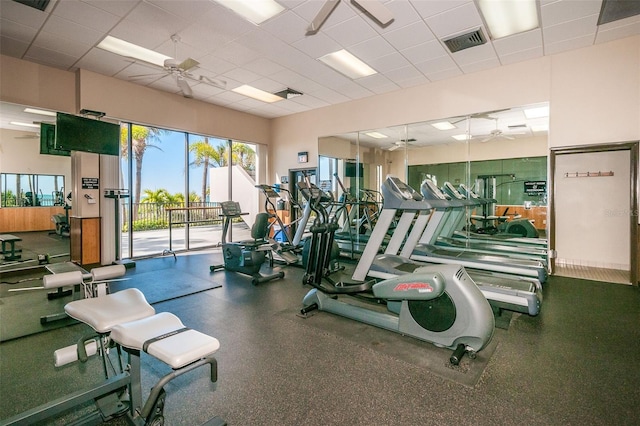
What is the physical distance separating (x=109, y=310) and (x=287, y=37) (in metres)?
4.11

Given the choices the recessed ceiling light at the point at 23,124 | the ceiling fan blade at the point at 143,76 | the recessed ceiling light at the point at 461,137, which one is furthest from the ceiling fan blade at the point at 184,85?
the recessed ceiling light at the point at 461,137

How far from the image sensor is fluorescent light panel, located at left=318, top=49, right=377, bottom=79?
16.8 ft

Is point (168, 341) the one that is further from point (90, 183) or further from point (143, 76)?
point (143, 76)

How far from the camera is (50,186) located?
552 centimetres

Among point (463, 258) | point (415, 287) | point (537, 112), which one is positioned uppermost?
point (537, 112)

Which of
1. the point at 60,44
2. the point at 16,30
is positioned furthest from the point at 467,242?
the point at 16,30

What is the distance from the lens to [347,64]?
5.43m

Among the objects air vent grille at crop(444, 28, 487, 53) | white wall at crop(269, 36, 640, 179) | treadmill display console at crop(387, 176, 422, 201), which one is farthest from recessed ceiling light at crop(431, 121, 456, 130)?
treadmill display console at crop(387, 176, 422, 201)

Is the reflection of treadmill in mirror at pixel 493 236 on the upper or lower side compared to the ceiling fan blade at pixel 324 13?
lower

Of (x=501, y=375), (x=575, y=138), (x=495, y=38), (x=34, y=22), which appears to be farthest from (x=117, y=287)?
(x=575, y=138)

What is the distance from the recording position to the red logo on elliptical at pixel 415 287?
237cm

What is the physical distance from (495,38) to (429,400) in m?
4.87

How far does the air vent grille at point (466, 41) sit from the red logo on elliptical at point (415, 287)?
3.84 metres

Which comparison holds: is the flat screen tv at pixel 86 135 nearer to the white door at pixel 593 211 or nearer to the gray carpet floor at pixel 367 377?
the gray carpet floor at pixel 367 377
